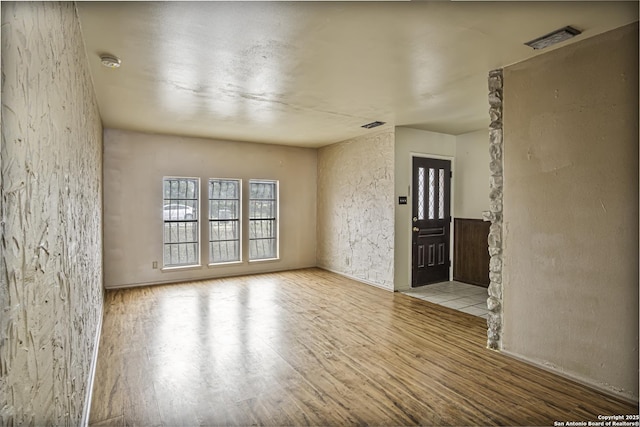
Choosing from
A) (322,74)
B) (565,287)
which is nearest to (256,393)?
(565,287)

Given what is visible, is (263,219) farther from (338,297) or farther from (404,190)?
(404,190)

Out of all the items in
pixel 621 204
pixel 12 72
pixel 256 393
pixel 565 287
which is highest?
pixel 12 72

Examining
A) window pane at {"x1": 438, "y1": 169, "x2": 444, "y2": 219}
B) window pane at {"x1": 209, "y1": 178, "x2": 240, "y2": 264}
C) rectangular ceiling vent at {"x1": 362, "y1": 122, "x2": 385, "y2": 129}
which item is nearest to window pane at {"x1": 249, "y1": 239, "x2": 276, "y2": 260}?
window pane at {"x1": 209, "y1": 178, "x2": 240, "y2": 264}

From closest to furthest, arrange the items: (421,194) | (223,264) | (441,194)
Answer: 1. (421,194)
2. (441,194)
3. (223,264)

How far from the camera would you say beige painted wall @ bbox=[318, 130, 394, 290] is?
5.67 metres

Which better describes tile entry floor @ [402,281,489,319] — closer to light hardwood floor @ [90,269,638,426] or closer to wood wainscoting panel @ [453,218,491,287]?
wood wainscoting panel @ [453,218,491,287]

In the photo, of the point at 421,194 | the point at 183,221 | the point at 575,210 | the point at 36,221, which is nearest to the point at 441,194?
the point at 421,194

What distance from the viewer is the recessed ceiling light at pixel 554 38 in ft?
8.11

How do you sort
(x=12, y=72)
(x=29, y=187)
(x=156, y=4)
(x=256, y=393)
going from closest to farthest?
1. (x=12, y=72)
2. (x=29, y=187)
3. (x=156, y=4)
4. (x=256, y=393)

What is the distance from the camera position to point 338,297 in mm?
5160

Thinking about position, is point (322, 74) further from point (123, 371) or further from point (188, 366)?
point (123, 371)

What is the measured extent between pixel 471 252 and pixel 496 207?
9.82ft

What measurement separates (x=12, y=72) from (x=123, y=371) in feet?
8.91

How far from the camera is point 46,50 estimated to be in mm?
1232
